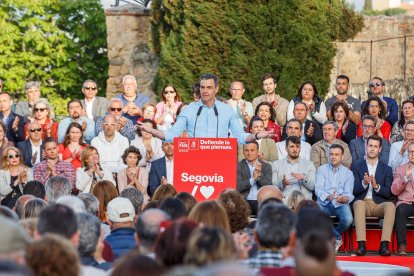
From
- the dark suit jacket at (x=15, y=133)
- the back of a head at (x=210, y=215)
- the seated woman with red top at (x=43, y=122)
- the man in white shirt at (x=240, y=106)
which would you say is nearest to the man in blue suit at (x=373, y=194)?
the man in white shirt at (x=240, y=106)

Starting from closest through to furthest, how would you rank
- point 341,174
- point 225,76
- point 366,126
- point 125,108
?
1. point 341,174
2. point 366,126
3. point 125,108
4. point 225,76

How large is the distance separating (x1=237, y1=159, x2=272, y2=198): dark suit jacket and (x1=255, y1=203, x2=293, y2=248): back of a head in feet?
24.4

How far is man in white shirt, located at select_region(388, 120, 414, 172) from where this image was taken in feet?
50.5

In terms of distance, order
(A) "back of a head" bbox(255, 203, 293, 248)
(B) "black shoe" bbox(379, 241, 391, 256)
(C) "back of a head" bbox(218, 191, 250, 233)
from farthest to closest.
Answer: (B) "black shoe" bbox(379, 241, 391, 256), (C) "back of a head" bbox(218, 191, 250, 233), (A) "back of a head" bbox(255, 203, 293, 248)

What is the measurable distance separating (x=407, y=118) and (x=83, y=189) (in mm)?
4505

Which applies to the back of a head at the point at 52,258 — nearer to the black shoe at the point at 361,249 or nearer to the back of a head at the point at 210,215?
the back of a head at the point at 210,215

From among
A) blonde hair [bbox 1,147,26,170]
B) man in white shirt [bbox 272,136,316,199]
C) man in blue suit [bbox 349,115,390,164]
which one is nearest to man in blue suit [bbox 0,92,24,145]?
blonde hair [bbox 1,147,26,170]

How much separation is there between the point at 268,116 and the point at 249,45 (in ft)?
28.0

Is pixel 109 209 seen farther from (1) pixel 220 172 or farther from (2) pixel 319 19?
(2) pixel 319 19

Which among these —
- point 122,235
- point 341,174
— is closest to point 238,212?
point 122,235

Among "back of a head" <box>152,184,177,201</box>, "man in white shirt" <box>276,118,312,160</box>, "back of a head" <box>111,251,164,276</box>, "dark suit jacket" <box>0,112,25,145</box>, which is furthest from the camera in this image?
"dark suit jacket" <box>0,112,25,145</box>

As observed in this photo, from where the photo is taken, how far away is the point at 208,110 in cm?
1346

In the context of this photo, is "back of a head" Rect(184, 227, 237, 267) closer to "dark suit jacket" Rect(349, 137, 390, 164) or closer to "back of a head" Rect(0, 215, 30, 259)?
"back of a head" Rect(0, 215, 30, 259)

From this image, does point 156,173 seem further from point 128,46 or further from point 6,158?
point 128,46
